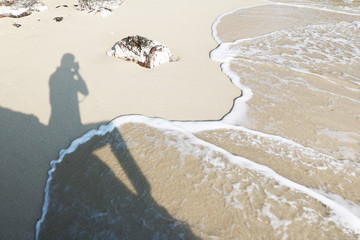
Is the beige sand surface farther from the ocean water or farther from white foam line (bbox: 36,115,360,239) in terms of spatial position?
the ocean water

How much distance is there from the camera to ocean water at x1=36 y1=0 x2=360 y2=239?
2123mm

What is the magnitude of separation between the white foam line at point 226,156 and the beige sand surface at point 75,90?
0.13 meters

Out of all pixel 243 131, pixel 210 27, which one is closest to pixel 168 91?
pixel 243 131

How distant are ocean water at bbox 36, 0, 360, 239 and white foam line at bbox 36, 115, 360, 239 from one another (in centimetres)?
1

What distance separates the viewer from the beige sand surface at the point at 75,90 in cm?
267

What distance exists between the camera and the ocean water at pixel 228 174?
6.97 ft

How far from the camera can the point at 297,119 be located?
A: 3447mm

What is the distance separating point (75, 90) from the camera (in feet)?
13.0

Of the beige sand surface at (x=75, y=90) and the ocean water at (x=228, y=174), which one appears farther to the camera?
the beige sand surface at (x=75, y=90)

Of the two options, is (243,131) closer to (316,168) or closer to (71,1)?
(316,168)

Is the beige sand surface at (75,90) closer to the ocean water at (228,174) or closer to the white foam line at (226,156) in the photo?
the white foam line at (226,156)

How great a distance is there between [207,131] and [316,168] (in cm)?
150

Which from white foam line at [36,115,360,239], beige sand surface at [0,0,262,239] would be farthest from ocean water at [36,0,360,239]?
beige sand surface at [0,0,262,239]

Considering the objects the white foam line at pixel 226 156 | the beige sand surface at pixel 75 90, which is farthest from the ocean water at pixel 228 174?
the beige sand surface at pixel 75 90
